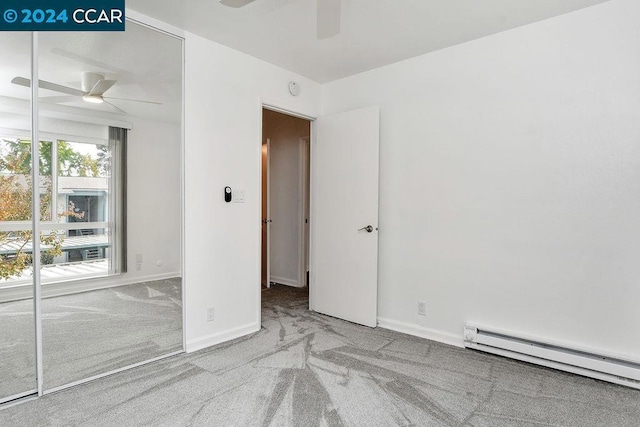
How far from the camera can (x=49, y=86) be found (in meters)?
Result: 2.17

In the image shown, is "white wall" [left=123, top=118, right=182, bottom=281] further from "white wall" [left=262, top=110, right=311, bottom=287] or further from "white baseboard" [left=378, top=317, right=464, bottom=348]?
"white wall" [left=262, top=110, right=311, bottom=287]

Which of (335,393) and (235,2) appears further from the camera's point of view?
(335,393)

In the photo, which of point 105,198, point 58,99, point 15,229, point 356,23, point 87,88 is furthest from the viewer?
point 356,23

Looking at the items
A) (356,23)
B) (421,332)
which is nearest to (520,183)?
(421,332)

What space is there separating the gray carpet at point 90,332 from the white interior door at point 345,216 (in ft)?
5.18

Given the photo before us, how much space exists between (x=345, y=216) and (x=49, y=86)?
2564 millimetres

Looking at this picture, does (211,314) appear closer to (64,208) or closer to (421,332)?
(64,208)

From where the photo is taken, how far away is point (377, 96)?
11.4 ft

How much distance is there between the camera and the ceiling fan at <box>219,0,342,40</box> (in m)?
2.16

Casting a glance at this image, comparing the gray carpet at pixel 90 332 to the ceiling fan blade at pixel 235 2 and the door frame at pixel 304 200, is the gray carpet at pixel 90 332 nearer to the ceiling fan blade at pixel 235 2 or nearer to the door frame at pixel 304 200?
the ceiling fan blade at pixel 235 2

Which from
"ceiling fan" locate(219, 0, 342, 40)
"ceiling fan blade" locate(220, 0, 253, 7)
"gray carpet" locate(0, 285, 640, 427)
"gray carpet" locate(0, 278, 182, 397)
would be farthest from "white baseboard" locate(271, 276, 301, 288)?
"ceiling fan blade" locate(220, 0, 253, 7)

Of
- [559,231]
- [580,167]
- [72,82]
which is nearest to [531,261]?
[559,231]

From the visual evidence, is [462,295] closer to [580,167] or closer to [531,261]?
[531,261]

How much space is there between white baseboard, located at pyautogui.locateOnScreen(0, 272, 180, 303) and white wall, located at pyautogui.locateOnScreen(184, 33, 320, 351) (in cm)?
32
